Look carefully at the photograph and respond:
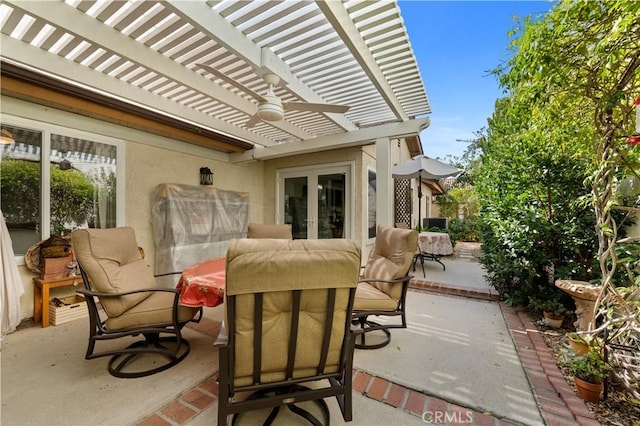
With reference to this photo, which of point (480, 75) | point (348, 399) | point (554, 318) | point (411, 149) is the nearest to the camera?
point (348, 399)

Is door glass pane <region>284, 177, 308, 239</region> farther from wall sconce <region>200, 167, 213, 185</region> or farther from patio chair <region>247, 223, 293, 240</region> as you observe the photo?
patio chair <region>247, 223, 293, 240</region>

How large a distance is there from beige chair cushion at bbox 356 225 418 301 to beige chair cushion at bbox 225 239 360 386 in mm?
1115

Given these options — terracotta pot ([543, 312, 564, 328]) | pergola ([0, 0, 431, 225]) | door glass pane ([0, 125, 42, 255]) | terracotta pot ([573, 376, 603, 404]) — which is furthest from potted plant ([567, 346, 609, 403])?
door glass pane ([0, 125, 42, 255])

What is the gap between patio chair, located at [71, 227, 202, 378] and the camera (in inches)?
83.0

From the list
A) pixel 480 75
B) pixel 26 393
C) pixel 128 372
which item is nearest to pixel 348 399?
pixel 128 372

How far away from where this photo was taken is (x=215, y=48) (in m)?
2.63

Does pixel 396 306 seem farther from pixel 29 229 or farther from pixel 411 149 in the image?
pixel 411 149

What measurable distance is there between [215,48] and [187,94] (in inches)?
50.1

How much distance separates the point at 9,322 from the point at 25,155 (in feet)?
6.58

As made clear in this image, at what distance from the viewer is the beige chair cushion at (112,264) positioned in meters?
2.12

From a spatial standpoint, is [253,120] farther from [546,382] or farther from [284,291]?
[546,382]

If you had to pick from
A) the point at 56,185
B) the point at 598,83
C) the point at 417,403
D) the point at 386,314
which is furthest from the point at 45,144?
the point at 598,83

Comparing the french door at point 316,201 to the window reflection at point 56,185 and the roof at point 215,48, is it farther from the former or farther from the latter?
the window reflection at point 56,185

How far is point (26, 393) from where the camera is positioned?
190cm
